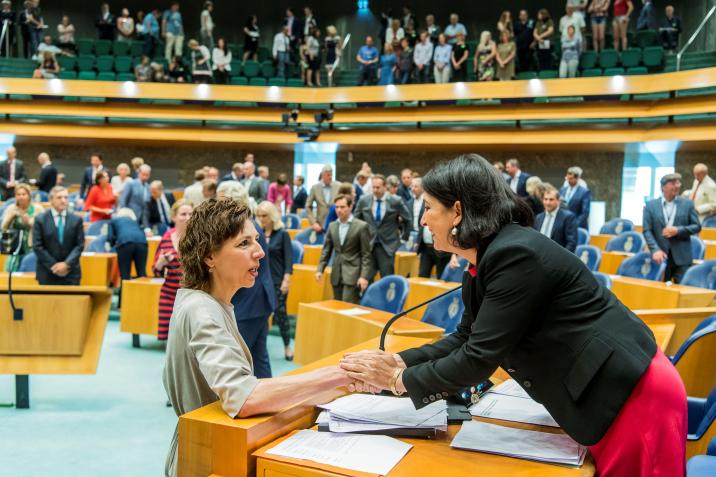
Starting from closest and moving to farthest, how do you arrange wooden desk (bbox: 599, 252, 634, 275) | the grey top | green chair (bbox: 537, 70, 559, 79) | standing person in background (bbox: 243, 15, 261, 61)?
1. the grey top
2. wooden desk (bbox: 599, 252, 634, 275)
3. green chair (bbox: 537, 70, 559, 79)
4. standing person in background (bbox: 243, 15, 261, 61)

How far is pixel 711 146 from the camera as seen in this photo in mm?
12977

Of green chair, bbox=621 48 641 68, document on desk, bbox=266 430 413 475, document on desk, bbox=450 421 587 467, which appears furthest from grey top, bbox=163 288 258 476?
green chair, bbox=621 48 641 68

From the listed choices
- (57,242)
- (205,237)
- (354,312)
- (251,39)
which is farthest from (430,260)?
(251,39)

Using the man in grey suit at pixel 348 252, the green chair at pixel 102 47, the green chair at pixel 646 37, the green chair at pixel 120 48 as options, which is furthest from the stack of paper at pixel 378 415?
the green chair at pixel 102 47

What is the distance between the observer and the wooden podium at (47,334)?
445 cm

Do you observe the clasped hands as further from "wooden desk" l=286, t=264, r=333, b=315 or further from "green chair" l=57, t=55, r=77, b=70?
"green chair" l=57, t=55, r=77, b=70

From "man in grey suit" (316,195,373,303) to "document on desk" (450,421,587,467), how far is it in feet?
13.8

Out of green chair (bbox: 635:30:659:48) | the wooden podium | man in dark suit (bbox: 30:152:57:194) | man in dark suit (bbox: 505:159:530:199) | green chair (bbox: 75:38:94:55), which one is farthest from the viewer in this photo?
green chair (bbox: 75:38:94:55)

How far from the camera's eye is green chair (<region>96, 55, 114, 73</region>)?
1647 cm

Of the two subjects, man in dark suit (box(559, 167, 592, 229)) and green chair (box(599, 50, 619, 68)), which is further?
green chair (box(599, 50, 619, 68))

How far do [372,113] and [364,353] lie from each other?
14.2m

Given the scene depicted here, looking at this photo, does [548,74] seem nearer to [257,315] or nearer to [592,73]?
[592,73]

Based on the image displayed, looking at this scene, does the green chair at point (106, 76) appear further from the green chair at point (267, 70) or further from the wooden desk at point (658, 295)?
the wooden desk at point (658, 295)

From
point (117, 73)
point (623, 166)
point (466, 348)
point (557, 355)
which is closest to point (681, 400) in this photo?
point (557, 355)
